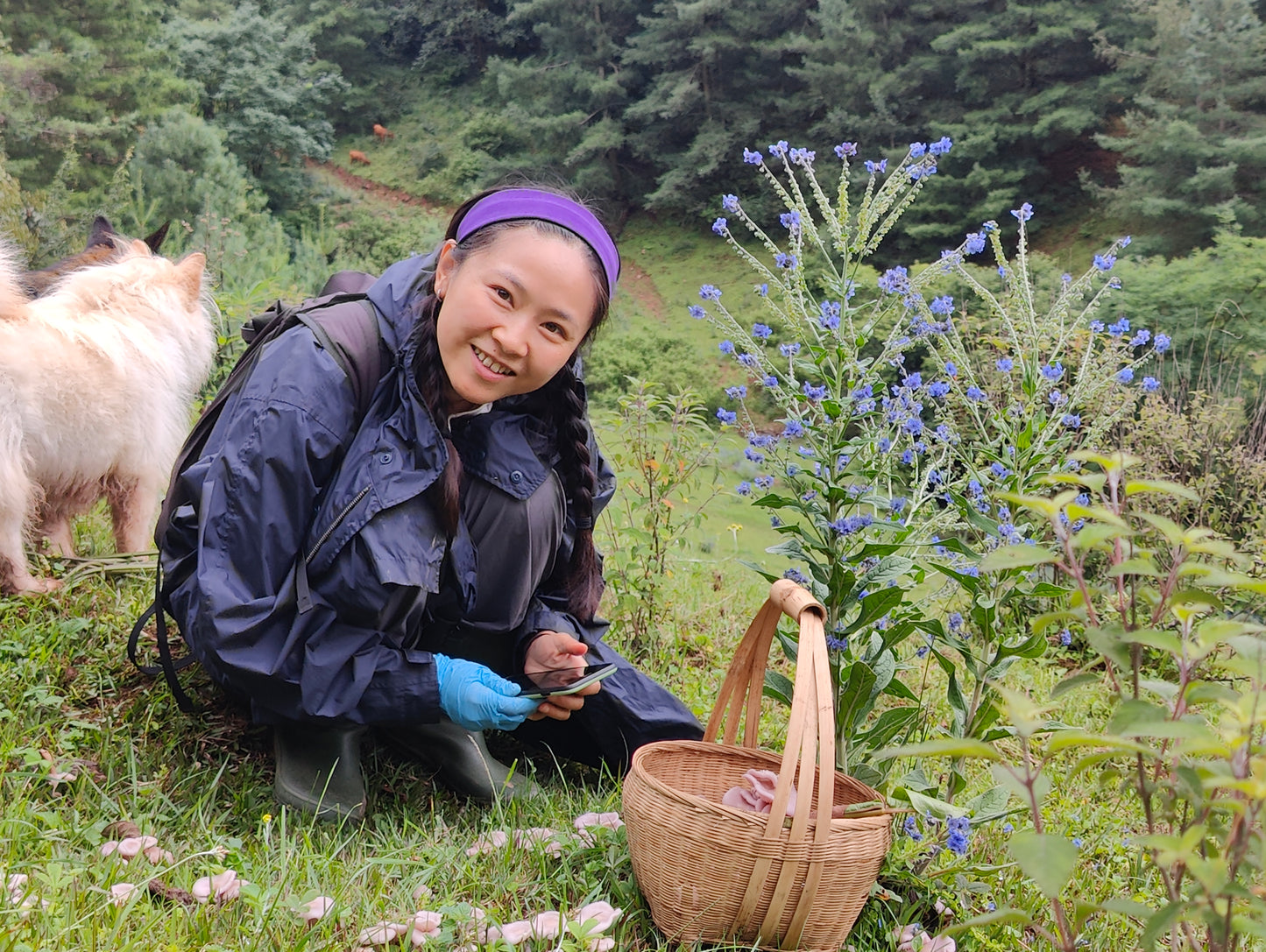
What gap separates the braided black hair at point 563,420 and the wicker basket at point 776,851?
725 mm

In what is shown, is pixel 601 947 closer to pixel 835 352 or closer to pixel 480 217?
pixel 835 352

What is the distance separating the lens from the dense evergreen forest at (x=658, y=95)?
1207cm

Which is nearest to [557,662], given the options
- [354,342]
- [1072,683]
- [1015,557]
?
[354,342]

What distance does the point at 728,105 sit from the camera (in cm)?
2034

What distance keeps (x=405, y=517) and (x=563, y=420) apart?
508mm

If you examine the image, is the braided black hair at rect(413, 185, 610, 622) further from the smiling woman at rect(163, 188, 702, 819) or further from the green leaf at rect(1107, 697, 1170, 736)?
the green leaf at rect(1107, 697, 1170, 736)

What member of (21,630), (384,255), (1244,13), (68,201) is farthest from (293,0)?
(21,630)

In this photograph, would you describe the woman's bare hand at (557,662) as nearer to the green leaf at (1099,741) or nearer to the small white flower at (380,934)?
the small white flower at (380,934)

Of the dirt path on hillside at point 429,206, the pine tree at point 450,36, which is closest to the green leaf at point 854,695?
the dirt path on hillside at point 429,206

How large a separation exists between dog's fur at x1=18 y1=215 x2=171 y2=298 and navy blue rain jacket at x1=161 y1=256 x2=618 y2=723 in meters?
1.27

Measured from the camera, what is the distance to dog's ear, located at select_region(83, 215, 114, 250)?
3053 mm

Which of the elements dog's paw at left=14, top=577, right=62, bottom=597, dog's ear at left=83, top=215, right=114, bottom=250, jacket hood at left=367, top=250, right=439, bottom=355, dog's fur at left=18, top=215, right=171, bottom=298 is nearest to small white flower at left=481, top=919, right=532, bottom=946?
A: jacket hood at left=367, top=250, right=439, bottom=355

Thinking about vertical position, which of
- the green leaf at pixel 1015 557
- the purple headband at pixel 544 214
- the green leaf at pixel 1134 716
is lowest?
the green leaf at pixel 1134 716

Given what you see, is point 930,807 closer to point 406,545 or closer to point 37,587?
point 406,545
